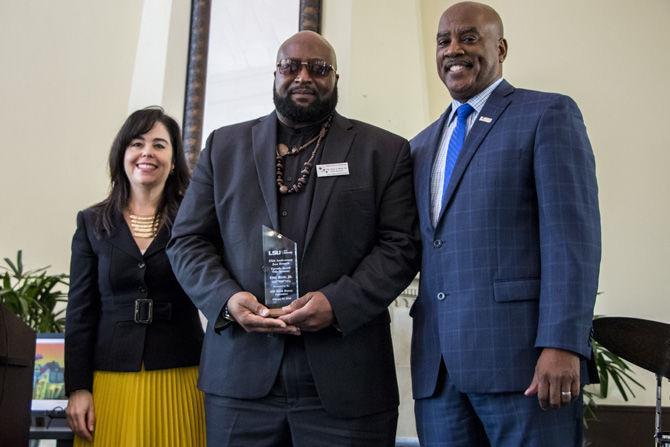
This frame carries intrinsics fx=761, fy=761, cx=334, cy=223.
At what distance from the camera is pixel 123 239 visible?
2.45m

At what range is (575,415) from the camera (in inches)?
70.6

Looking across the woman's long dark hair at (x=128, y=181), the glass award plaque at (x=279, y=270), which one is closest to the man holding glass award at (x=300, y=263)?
the glass award plaque at (x=279, y=270)

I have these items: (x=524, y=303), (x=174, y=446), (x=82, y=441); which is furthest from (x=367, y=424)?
(x=82, y=441)

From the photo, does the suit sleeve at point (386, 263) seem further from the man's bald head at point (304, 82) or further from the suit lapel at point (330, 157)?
the man's bald head at point (304, 82)

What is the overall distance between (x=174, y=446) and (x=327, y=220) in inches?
34.9

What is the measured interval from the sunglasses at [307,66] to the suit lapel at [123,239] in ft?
2.51

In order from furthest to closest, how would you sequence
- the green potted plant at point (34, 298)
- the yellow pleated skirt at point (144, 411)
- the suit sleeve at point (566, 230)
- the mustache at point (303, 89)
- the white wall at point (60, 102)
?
the white wall at point (60, 102), the green potted plant at point (34, 298), the yellow pleated skirt at point (144, 411), the mustache at point (303, 89), the suit sleeve at point (566, 230)

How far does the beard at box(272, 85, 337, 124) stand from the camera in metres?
2.09

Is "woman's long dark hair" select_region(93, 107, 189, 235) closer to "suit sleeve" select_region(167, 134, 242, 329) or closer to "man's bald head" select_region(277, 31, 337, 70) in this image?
"suit sleeve" select_region(167, 134, 242, 329)

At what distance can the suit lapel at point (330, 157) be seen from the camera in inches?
77.5

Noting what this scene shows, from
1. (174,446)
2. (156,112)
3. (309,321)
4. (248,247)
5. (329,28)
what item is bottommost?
(174,446)

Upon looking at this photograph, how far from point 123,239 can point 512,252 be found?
1.26 metres

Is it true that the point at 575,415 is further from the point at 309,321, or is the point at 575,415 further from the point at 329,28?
the point at 329,28

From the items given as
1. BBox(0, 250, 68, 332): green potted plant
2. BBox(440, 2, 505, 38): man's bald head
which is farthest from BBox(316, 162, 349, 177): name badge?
BBox(0, 250, 68, 332): green potted plant
